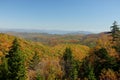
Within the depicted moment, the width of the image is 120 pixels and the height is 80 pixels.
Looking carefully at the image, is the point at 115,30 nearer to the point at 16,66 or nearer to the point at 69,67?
the point at 69,67

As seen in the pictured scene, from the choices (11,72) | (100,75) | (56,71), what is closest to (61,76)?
(56,71)

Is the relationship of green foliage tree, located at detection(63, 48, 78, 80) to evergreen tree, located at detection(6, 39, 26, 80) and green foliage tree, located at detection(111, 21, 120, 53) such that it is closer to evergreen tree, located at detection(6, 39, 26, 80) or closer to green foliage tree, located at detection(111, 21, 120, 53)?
green foliage tree, located at detection(111, 21, 120, 53)

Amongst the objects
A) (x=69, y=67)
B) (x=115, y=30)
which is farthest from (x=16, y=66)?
(x=69, y=67)

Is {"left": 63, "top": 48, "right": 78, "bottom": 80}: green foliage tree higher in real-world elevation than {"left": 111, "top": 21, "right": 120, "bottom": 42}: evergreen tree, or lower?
lower

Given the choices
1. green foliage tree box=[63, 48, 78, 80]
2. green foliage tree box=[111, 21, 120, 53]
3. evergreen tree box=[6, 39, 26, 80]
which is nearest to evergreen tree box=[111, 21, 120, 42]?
green foliage tree box=[111, 21, 120, 53]

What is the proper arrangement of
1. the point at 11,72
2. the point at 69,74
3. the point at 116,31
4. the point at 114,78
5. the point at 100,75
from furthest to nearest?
the point at 69,74 < the point at 116,31 < the point at 100,75 < the point at 114,78 < the point at 11,72

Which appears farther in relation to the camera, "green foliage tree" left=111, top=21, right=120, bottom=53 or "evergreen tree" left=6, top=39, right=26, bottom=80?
"green foliage tree" left=111, top=21, right=120, bottom=53

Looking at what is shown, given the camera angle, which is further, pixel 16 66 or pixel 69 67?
pixel 69 67

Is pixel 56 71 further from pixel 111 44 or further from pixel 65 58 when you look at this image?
pixel 111 44

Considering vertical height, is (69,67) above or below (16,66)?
below
